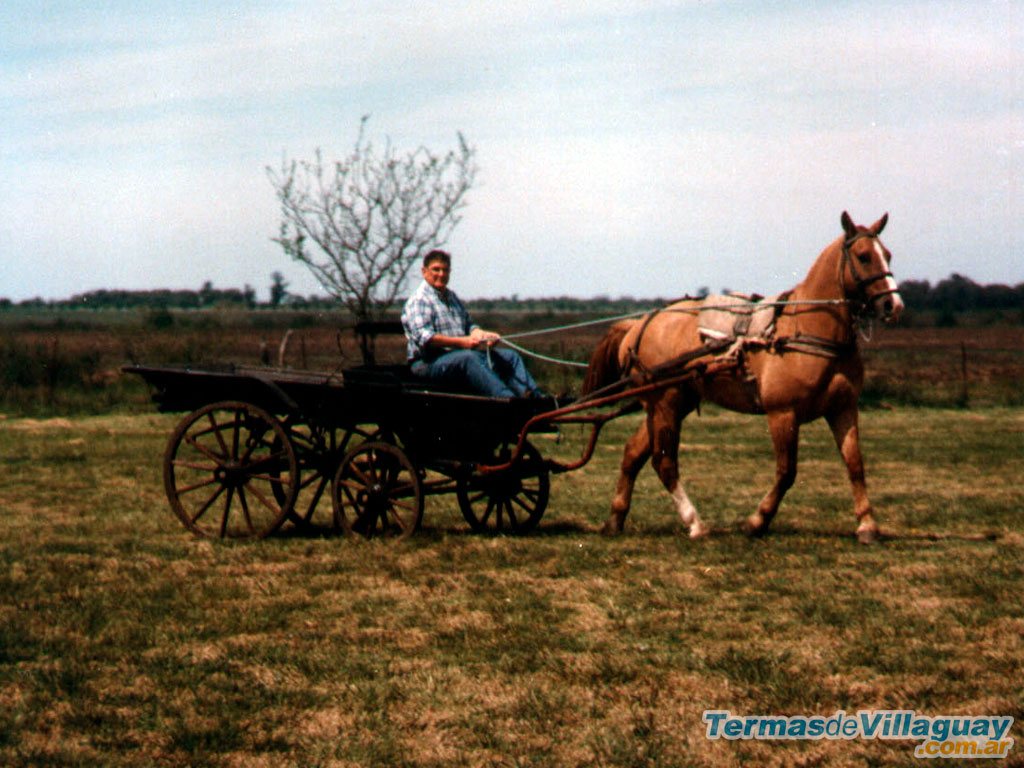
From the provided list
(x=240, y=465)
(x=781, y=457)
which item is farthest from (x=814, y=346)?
(x=240, y=465)

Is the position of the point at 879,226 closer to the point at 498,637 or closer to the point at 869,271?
the point at 869,271

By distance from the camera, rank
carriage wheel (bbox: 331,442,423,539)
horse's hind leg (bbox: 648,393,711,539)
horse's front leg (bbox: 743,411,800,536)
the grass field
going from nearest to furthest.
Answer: the grass field, horse's front leg (bbox: 743,411,800,536), carriage wheel (bbox: 331,442,423,539), horse's hind leg (bbox: 648,393,711,539)

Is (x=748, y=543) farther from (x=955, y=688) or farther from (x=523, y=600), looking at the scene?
(x=955, y=688)

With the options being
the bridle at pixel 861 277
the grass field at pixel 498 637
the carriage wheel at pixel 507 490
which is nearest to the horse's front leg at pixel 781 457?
the grass field at pixel 498 637

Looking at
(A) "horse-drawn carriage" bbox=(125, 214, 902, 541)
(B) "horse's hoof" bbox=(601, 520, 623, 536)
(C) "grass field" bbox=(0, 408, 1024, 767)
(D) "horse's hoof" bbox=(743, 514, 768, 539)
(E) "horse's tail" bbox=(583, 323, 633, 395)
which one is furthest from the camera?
(E) "horse's tail" bbox=(583, 323, 633, 395)

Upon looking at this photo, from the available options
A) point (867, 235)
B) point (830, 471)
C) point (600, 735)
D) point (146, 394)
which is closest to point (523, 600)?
point (600, 735)

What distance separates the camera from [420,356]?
Result: 9.00 metres

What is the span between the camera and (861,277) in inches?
327

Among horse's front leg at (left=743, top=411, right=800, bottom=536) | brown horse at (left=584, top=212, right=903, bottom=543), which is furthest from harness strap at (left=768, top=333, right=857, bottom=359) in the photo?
horse's front leg at (left=743, top=411, right=800, bottom=536)

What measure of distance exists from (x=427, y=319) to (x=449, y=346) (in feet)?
0.92

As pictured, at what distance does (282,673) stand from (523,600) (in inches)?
71.9

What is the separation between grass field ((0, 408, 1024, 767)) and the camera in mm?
4789

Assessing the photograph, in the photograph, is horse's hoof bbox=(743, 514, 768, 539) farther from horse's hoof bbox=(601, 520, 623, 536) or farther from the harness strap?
the harness strap

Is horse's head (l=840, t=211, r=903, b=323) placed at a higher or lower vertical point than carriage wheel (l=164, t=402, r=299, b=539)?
higher
